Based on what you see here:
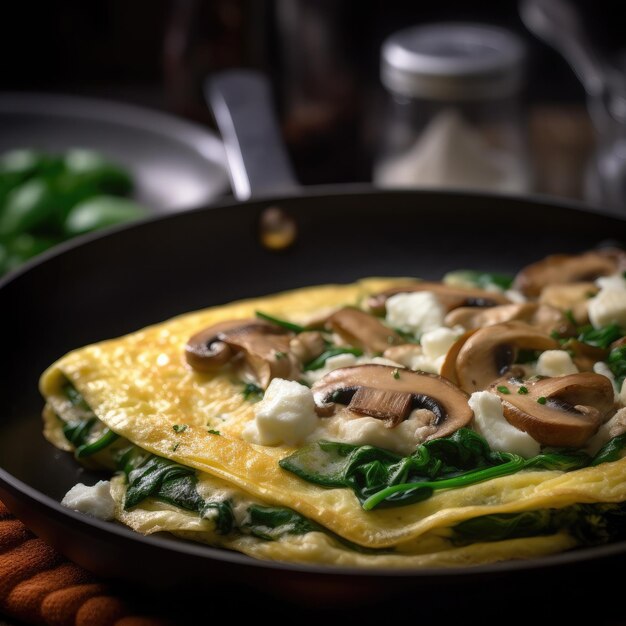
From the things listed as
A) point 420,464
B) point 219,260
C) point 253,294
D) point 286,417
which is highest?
point 286,417

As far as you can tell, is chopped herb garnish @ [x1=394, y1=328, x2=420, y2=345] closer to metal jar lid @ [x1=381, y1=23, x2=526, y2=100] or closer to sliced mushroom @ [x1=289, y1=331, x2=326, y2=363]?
sliced mushroom @ [x1=289, y1=331, x2=326, y2=363]

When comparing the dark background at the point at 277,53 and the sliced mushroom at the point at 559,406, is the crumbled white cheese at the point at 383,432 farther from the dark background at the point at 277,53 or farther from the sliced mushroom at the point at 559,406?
the dark background at the point at 277,53

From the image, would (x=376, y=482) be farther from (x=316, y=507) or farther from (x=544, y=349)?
(x=544, y=349)

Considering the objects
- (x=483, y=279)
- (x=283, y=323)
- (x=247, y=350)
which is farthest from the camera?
(x=483, y=279)

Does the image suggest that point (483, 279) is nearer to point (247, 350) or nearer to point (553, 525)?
point (247, 350)

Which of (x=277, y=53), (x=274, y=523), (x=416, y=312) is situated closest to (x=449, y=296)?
(x=416, y=312)
